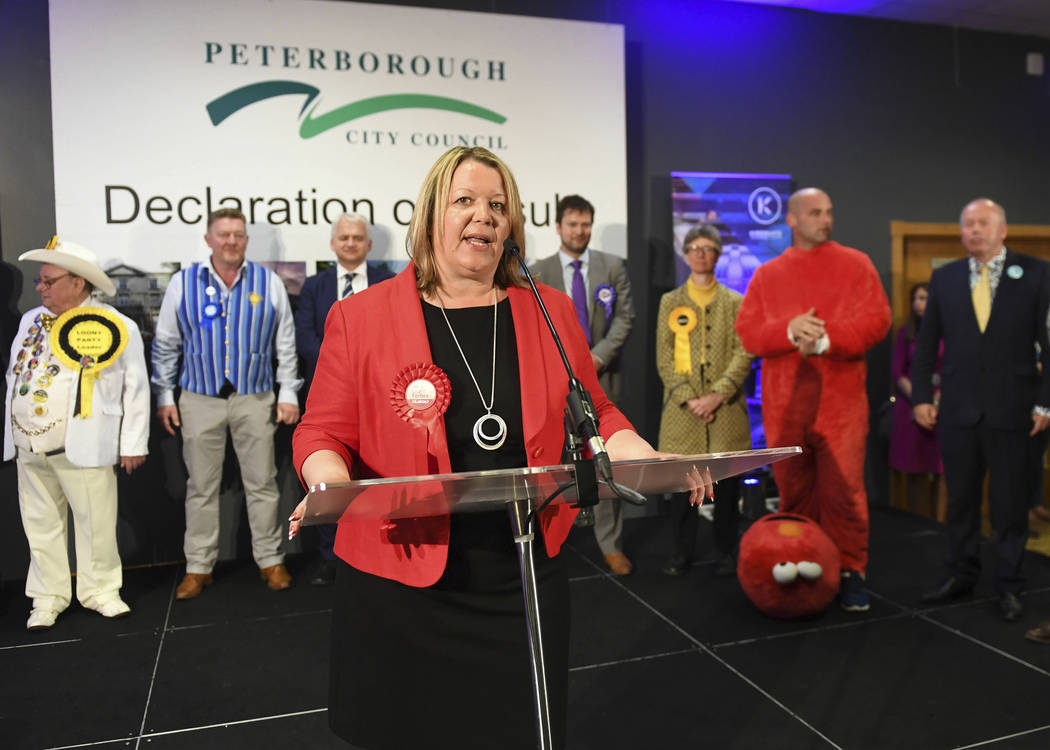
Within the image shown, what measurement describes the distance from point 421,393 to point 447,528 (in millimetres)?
244

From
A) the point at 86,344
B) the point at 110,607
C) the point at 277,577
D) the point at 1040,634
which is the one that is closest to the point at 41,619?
the point at 110,607

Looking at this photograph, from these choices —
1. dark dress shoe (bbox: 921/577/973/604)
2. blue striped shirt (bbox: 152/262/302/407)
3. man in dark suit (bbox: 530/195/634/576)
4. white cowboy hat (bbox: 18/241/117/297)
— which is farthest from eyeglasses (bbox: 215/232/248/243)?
dark dress shoe (bbox: 921/577/973/604)

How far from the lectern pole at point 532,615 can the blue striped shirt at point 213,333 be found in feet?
10.7

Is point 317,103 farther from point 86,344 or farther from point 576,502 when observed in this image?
point 576,502

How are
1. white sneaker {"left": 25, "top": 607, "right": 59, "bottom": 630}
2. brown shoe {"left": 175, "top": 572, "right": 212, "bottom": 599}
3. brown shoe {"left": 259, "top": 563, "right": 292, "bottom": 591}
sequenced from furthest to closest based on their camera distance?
brown shoe {"left": 259, "top": 563, "right": 292, "bottom": 591} < brown shoe {"left": 175, "top": 572, "right": 212, "bottom": 599} < white sneaker {"left": 25, "top": 607, "right": 59, "bottom": 630}

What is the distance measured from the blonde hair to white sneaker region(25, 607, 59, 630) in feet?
9.80

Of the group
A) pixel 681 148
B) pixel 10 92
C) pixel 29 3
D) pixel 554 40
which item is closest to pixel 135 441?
pixel 10 92

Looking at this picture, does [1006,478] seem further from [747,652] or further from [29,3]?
[29,3]

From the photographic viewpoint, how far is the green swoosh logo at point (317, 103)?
4547 mm

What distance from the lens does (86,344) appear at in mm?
3738

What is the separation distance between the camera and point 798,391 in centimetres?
381

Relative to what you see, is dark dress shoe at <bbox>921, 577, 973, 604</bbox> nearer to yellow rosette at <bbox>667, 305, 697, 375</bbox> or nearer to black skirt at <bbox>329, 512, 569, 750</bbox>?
yellow rosette at <bbox>667, 305, 697, 375</bbox>

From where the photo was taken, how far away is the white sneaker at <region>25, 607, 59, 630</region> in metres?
3.66

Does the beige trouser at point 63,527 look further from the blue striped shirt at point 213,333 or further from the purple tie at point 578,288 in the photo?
the purple tie at point 578,288
